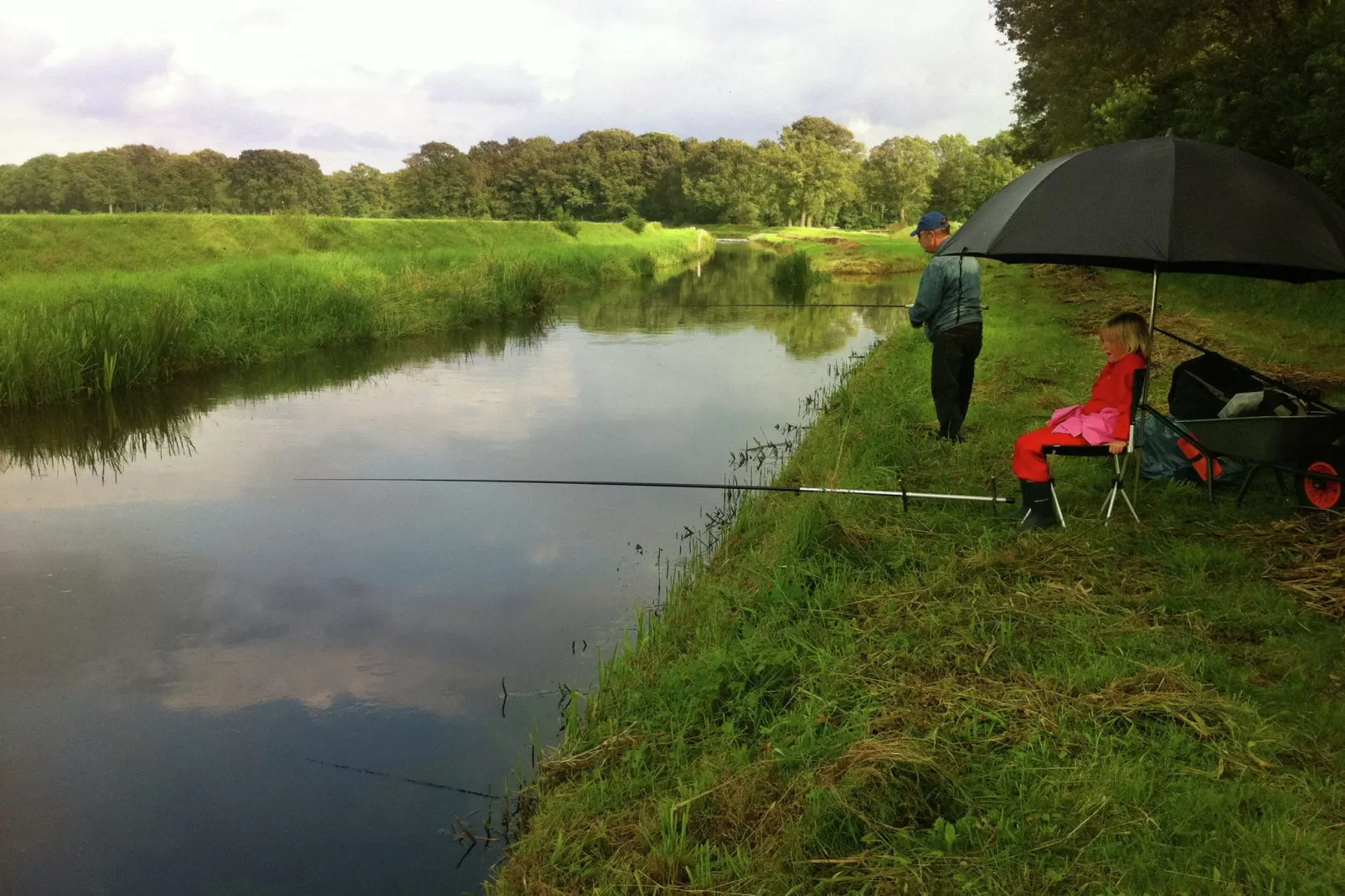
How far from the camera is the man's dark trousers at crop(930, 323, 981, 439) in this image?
262 inches

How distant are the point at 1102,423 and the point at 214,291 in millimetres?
14944

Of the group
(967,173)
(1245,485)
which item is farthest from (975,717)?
(967,173)

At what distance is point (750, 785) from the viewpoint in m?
3.13

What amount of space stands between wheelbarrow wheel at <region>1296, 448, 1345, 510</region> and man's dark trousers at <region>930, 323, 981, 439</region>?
2.22 meters

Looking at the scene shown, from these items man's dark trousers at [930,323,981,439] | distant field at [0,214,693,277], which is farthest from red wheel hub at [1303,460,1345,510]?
distant field at [0,214,693,277]

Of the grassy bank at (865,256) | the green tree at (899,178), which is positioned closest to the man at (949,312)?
the grassy bank at (865,256)

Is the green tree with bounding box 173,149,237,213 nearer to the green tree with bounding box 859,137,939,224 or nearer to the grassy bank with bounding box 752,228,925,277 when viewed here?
the grassy bank with bounding box 752,228,925,277

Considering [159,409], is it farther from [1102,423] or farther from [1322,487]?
[1322,487]

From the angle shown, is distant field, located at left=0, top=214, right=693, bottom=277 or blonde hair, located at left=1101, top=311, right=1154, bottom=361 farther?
distant field, located at left=0, top=214, right=693, bottom=277

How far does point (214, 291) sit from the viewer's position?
15461mm

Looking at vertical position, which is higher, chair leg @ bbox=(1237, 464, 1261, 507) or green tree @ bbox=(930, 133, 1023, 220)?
green tree @ bbox=(930, 133, 1023, 220)

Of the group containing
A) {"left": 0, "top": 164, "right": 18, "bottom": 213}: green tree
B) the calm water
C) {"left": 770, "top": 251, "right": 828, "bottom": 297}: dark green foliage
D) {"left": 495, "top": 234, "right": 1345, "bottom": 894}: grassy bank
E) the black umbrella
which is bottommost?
the calm water

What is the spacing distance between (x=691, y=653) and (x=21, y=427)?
31.3 ft

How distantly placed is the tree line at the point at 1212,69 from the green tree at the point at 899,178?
62.8 meters
